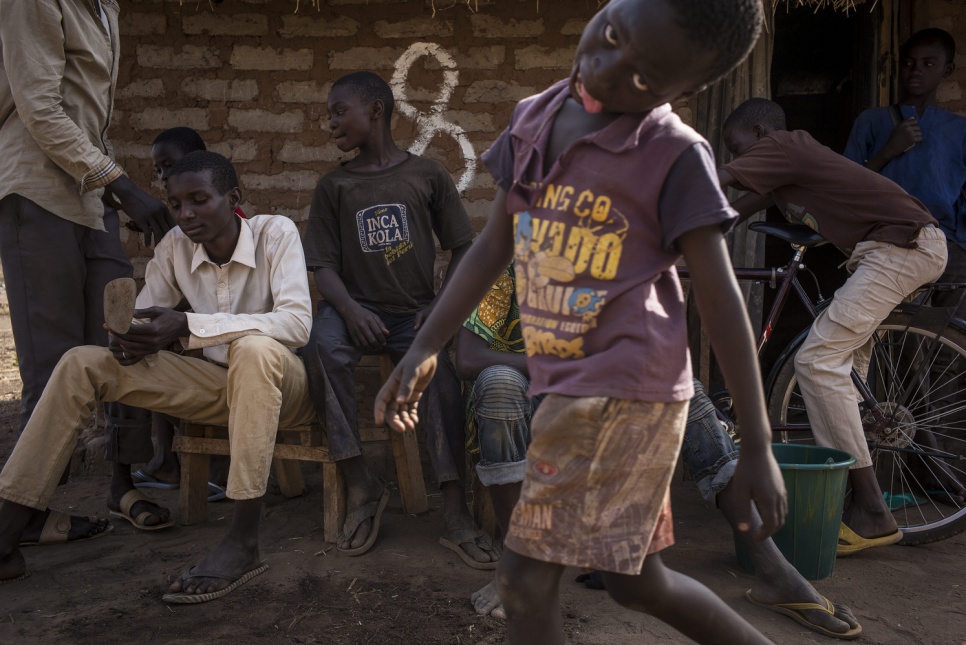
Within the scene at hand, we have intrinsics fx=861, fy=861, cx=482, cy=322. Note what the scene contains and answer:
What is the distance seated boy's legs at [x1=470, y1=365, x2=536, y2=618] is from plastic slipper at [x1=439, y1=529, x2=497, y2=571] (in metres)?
0.23

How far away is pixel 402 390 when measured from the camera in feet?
6.23

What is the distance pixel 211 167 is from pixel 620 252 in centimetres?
220

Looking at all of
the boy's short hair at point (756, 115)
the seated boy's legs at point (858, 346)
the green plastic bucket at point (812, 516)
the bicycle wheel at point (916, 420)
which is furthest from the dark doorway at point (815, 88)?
the green plastic bucket at point (812, 516)

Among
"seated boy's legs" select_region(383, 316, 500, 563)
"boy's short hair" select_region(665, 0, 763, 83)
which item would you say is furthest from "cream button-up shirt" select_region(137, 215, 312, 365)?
"boy's short hair" select_region(665, 0, 763, 83)

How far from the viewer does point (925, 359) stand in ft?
11.7

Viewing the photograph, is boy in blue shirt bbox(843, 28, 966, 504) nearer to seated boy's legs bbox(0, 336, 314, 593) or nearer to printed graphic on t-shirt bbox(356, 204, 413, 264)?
printed graphic on t-shirt bbox(356, 204, 413, 264)

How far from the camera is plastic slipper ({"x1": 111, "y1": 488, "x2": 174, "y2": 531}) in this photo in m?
3.46

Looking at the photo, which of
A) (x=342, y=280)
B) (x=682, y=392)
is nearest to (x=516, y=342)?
(x=342, y=280)

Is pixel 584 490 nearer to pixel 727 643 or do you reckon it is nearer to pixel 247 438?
pixel 727 643

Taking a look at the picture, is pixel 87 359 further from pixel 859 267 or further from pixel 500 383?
pixel 859 267

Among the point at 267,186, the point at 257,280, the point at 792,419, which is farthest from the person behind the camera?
the point at 792,419

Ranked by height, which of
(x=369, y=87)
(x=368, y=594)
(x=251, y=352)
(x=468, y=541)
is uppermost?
(x=369, y=87)

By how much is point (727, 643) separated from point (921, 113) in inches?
120

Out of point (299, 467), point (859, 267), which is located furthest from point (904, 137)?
point (299, 467)
